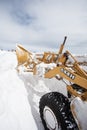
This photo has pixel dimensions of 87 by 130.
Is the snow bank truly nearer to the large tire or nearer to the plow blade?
the large tire

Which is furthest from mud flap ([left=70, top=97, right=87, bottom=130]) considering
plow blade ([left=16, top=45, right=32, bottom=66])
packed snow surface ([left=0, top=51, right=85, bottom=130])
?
plow blade ([left=16, top=45, right=32, bottom=66])

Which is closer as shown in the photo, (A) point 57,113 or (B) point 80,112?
(B) point 80,112

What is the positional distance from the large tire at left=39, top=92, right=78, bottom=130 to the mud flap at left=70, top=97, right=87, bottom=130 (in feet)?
0.43

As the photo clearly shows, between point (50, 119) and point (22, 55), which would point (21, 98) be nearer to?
point (50, 119)

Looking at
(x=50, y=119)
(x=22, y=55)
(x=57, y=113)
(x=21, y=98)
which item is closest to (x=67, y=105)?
(x=57, y=113)

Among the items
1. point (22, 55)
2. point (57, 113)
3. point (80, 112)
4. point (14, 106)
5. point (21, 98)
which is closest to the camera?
point (80, 112)

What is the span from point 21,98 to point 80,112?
258 centimetres

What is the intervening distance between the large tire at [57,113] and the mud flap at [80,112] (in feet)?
0.43

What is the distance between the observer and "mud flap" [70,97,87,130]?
390cm

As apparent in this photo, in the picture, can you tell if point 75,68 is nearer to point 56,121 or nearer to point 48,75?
point 48,75

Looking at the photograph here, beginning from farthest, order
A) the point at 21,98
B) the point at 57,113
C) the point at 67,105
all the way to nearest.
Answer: the point at 21,98
the point at 67,105
the point at 57,113

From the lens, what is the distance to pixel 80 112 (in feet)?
13.1

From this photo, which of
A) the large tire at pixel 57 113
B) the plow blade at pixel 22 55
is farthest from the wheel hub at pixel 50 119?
the plow blade at pixel 22 55

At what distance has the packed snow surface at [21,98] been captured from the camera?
196 inches
